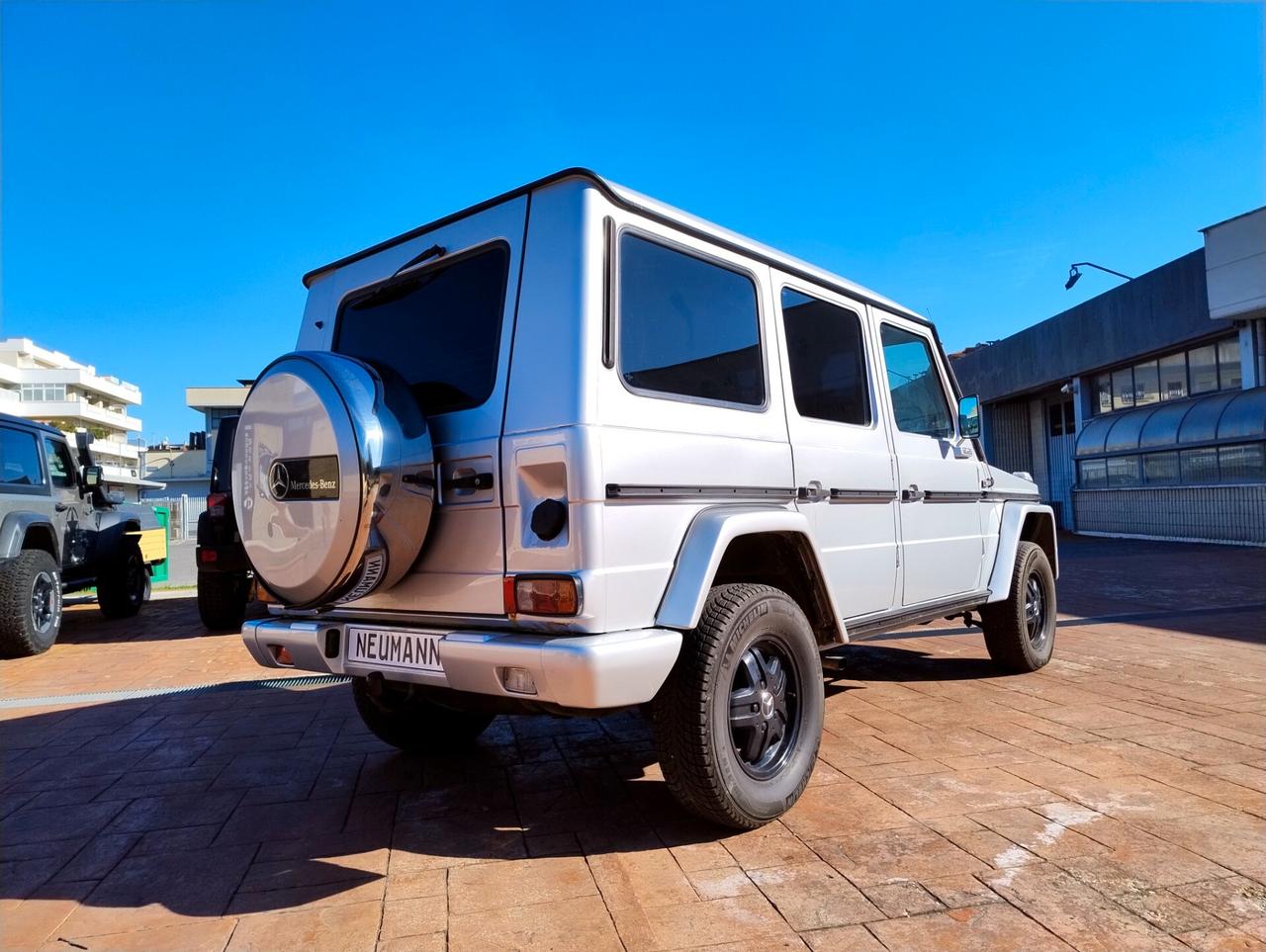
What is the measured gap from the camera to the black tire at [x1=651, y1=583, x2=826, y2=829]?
2570 millimetres

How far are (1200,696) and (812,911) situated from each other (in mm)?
3541

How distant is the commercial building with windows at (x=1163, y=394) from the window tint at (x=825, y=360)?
13761mm

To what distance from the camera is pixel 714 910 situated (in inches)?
89.5

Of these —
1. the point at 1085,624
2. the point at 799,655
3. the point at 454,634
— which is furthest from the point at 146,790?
the point at 1085,624

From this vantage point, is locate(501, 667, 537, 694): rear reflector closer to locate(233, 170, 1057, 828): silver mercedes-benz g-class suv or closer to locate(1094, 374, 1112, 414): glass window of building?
locate(233, 170, 1057, 828): silver mercedes-benz g-class suv

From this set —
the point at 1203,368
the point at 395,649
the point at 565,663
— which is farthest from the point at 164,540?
the point at 1203,368

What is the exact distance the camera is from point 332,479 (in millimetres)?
2564

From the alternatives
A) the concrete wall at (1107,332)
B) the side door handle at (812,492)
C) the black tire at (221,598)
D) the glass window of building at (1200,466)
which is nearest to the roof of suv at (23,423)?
the black tire at (221,598)

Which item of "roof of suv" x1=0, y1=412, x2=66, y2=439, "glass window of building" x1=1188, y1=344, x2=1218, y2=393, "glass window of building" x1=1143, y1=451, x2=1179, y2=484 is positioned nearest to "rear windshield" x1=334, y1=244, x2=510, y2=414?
"roof of suv" x1=0, y1=412, x2=66, y2=439

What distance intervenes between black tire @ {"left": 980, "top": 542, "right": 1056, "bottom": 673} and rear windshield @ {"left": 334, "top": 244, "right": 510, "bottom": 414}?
3664 millimetres

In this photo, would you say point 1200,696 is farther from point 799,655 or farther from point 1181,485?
point 1181,485

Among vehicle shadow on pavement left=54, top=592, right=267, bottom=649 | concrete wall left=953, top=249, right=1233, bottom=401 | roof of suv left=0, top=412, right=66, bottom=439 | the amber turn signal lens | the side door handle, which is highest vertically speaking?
concrete wall left=953, top=249, right=1233, bottom=401

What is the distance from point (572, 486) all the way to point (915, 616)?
7.94ft

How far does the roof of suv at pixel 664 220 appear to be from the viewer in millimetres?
2680
